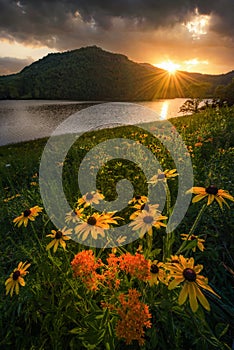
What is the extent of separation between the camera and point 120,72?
16762 centimetres

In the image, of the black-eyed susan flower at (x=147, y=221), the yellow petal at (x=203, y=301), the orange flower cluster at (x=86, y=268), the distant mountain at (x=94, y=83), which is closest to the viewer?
the yellow petal at (x=203, y=301)

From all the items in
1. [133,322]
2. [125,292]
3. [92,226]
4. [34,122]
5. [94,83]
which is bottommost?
[34,122]

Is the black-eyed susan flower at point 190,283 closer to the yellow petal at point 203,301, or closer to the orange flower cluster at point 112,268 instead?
the yellow petal at point 203,301

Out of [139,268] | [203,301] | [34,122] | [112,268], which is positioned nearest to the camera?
[203,301]

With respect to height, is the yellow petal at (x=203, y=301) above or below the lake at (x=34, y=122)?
above

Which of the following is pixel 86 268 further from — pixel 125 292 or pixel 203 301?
pixel 203 301

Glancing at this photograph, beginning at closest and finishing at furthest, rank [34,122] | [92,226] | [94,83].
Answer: [92,226]
[34,122]
[94,83]

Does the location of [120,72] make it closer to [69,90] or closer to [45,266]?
[69,90]

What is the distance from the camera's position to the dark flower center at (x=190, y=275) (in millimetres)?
917

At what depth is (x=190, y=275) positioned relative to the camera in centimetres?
92

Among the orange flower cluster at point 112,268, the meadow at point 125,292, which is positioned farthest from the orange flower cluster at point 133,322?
the orange flower cluster at point 112,268

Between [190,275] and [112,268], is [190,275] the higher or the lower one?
the higher one

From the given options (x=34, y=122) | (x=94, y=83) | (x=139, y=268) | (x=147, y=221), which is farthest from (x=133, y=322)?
(x=94, y=83)

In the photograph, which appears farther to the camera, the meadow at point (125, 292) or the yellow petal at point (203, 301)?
the meadow at point (125, 292)
